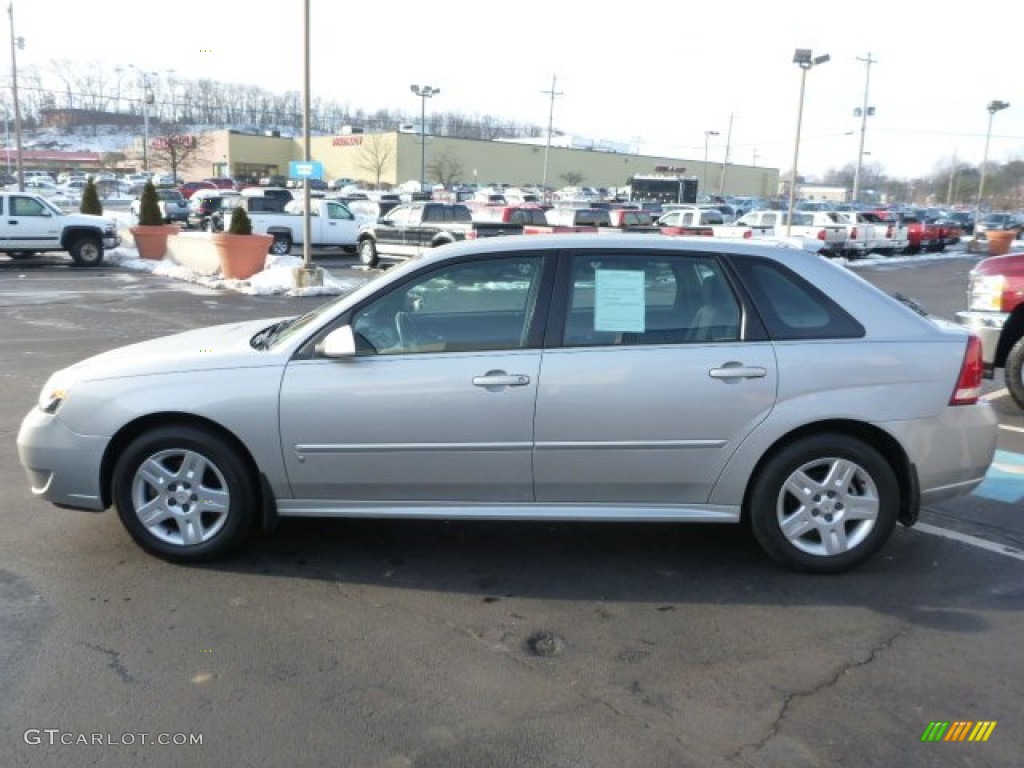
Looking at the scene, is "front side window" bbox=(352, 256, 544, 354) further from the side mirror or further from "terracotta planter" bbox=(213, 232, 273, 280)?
"terracotta planter" bbox=(213, 232, 273, 280)

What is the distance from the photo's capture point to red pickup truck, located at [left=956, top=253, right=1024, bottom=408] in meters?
8.38

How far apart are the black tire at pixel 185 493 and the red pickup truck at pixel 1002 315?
6.96m

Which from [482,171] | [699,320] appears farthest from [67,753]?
[482,171]

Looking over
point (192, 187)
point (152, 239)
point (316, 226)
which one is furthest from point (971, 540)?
point (192, 187)

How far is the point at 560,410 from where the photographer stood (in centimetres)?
426

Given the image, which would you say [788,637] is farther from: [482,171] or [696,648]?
[482,171]

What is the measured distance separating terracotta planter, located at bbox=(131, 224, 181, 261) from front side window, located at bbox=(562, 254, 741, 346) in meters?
20.7

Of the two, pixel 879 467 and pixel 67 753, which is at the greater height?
pixel 879 467

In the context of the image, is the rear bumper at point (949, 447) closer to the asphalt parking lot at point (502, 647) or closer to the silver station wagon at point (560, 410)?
the silver station wagon at point (560, 410)

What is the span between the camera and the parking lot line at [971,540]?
4.87 m

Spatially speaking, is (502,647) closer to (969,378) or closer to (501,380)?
(501,380)

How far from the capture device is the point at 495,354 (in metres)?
4.31

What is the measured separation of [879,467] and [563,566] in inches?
64.1

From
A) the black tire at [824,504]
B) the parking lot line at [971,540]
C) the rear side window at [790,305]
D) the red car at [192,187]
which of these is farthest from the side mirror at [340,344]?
the red car at [192,187]
